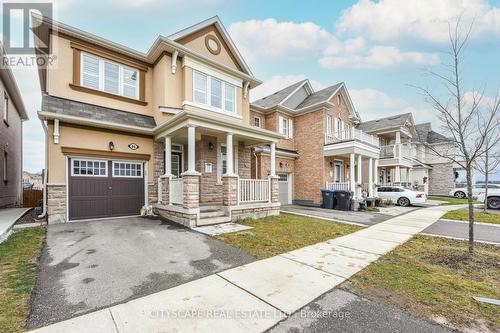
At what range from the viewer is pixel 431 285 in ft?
12.6

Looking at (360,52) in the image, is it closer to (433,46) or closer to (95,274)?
(433,46)

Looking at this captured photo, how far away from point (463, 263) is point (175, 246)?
21.6ft

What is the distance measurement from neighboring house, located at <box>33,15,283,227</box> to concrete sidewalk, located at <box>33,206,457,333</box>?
438 centimetres

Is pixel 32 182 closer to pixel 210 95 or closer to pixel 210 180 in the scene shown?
pixel 210 180

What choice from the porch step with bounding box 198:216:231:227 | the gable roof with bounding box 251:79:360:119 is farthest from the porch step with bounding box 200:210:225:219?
the gable roof with bounding box 251:79:360:119

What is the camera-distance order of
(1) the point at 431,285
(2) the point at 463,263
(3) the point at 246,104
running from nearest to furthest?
(1) the point at 431,285 → (2) the point at 463,263 → (3) the point at 246,104

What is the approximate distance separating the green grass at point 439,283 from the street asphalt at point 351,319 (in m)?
0.24

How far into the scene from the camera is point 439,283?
394 cm

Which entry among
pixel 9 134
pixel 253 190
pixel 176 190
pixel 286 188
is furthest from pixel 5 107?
pixel 286 188

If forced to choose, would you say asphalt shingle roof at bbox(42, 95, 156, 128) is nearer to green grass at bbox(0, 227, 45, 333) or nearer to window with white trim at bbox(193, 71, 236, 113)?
window with white trim at bbox(193, 71, 236, 113)

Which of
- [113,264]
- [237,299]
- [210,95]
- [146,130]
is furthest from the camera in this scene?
[210,95]

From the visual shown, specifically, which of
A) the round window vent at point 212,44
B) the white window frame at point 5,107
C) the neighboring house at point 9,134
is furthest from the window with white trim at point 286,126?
the white window frame at point 5,107

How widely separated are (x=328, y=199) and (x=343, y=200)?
2.98 feet

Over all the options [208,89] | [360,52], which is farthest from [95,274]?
[360,52]
